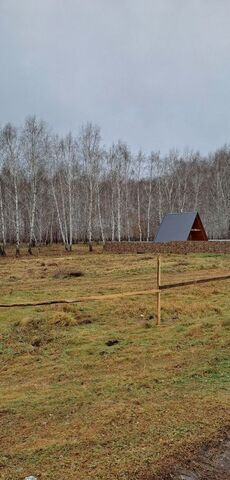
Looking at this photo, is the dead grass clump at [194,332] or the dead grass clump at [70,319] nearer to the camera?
the dead grass clump at [194,332]

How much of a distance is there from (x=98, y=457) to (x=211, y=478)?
0.82 m

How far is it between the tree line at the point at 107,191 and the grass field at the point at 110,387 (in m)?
26.2

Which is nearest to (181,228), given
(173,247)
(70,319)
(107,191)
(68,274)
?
(173,247)

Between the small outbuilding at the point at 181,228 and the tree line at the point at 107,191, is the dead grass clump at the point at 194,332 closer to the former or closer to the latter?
the small outbuilding at the point at 181,228

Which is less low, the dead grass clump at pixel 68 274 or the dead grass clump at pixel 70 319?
the dead grass clump at pixel 68 274

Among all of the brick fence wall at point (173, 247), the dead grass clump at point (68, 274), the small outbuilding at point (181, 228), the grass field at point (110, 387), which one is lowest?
the grass field at point (110, 387)

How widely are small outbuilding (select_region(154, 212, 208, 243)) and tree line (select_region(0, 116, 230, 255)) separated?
6.17 meters

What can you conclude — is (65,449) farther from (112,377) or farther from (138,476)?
(112,377)

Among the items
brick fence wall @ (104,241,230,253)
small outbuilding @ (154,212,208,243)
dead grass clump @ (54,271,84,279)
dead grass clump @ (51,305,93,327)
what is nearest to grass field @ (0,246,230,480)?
dead grass clump @ (51,305,93,327)

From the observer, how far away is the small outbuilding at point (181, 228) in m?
29.9

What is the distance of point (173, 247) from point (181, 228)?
5155 mm

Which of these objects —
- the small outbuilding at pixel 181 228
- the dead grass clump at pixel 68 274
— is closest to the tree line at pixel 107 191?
the small outbuilding at pixel 181 228

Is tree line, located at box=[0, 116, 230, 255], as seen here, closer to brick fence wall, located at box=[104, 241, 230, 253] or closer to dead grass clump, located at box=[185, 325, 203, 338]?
brick fence wall, located at box=[104, 241, 230, 253]

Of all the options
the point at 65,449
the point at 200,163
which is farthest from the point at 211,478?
the point at 200,163
